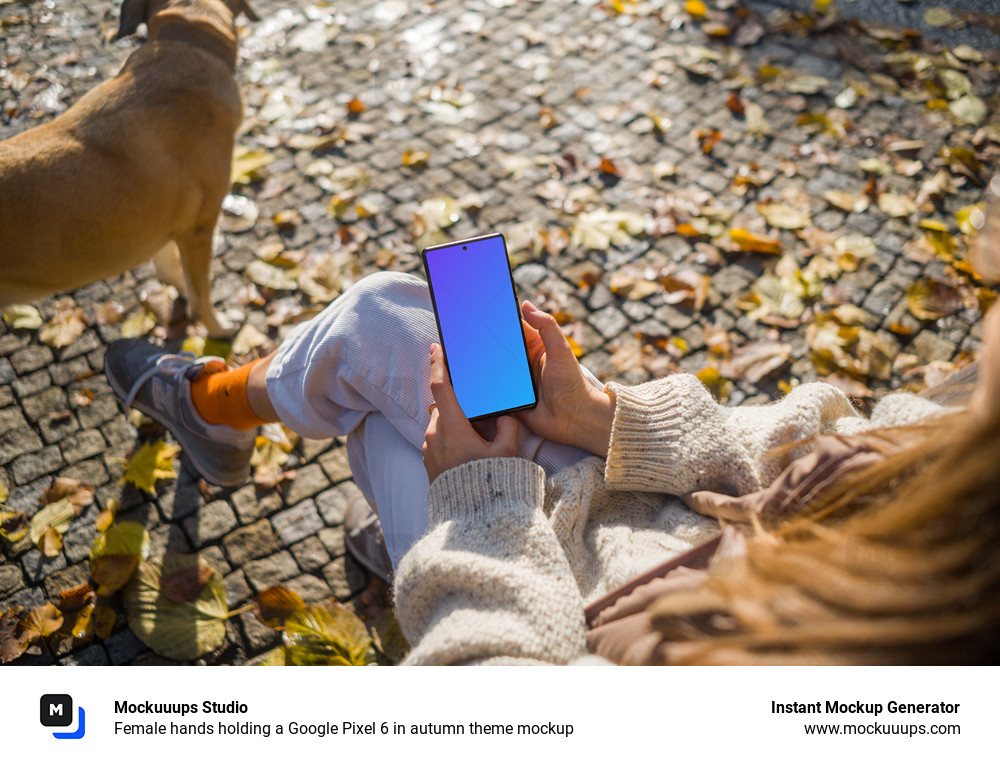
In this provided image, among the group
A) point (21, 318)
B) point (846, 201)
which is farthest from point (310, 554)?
point (846, 201)

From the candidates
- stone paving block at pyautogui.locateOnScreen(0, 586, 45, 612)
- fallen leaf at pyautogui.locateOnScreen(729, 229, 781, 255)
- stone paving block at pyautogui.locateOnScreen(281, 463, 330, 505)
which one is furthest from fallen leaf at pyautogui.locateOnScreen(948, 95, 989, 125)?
stone paving block at pyautogui.locateOnScreen(0, 586, 45, 612)

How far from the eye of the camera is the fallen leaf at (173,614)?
91.1 inches

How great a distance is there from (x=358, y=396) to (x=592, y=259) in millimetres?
2006

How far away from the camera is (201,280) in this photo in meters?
3.01

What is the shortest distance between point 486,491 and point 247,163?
131 inches

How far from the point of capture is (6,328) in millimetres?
3154

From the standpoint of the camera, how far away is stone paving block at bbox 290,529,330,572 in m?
2.59

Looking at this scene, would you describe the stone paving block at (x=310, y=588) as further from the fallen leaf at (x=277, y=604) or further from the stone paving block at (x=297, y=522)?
the stone paving block at (x=297, y=522)

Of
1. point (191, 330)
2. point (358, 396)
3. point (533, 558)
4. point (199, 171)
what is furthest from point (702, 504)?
point (191, 330)

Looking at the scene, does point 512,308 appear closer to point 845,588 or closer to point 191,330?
point 845,588

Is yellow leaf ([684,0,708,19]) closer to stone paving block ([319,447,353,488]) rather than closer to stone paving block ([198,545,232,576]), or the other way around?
stone paving block ([319,447,353,488])

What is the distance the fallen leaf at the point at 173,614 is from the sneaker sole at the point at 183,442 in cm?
36

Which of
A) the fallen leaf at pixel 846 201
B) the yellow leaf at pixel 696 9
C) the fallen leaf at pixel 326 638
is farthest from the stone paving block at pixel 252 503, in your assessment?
the yellow leaf at pixel 696 9

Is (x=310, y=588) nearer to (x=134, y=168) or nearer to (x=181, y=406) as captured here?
(x=181, y=406)
